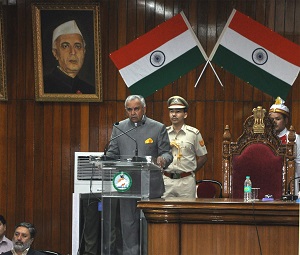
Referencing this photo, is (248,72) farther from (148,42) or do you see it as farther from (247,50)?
(148,42)

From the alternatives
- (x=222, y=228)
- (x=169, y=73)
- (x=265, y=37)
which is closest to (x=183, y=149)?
(x=169, y=73)

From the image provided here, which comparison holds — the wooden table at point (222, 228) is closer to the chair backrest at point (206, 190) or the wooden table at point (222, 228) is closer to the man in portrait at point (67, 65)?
the chair backrest at point (206, 190)

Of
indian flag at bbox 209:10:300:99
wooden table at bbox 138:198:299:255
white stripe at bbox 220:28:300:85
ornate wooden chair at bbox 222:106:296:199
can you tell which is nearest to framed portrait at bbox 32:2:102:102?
indian flag at bbox 209:10:300:99

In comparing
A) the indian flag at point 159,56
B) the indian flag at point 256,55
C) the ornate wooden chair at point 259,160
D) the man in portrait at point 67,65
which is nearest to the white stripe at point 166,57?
the indian flag at point 159,56

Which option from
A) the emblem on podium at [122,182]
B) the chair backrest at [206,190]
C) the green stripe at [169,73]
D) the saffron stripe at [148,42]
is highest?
the saffron stripe at [148,42]

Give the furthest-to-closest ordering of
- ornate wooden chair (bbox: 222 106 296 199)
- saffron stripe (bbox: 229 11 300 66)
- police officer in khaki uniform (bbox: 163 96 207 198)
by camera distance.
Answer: saffron stripe (bbox: 229 11 300 66) < police officer in khaki uniform (bbox: 163 96 207 198) < ornate wooden chair (bbox: 222 106 296 199)

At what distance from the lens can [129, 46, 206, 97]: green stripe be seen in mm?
9297

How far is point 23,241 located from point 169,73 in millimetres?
2802

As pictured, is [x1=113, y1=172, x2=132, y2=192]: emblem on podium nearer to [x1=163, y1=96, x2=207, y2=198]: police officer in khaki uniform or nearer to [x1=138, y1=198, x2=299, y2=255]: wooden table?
[x1=138, y1=198, x2=299, y2=255]: wooden table

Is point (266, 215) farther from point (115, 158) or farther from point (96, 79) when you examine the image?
point (96, 79)

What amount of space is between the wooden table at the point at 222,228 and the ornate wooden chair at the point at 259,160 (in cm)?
148

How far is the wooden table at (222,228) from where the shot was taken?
4973 mm

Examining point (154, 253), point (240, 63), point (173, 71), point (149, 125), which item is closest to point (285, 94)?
point (240, 63)

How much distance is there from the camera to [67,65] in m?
9.41
